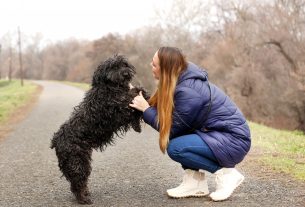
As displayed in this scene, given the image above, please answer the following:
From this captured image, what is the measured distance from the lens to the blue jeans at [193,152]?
18.7ft

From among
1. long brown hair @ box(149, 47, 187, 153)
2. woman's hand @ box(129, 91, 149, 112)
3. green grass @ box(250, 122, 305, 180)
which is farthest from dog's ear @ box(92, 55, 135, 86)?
green grass @ box(250, 122, 305, 180)

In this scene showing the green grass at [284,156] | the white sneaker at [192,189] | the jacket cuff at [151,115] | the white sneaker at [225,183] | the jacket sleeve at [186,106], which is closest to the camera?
the jacket sleeve at [186,106]

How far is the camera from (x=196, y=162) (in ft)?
19.0

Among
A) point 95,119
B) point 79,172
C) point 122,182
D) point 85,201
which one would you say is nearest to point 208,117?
point 95,119

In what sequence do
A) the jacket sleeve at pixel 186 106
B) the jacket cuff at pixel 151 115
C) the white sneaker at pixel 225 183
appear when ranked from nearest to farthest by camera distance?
the jacket sleeve at pixel 186 106, the jacket cuff at pixel 151 115, the white sneaker at pixel 225 183

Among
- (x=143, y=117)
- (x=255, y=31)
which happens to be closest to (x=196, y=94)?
(x=143, y=117)

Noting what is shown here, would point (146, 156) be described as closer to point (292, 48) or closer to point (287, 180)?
point (287, 180)

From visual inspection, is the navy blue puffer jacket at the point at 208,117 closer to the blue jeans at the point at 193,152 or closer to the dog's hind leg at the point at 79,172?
the blue jeans at the point at 193,152

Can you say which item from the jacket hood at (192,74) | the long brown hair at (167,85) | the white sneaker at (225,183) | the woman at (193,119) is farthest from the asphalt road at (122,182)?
the jacket hood at (192,74)

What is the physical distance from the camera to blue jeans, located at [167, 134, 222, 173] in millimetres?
5711

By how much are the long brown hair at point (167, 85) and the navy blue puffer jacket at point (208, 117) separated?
76mm

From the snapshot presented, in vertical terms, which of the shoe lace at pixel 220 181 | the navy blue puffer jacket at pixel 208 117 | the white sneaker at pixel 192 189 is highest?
the navy blue puffer jacket at pixel 208 117

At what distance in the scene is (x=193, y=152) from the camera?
225 inches

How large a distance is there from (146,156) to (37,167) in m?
2.23
